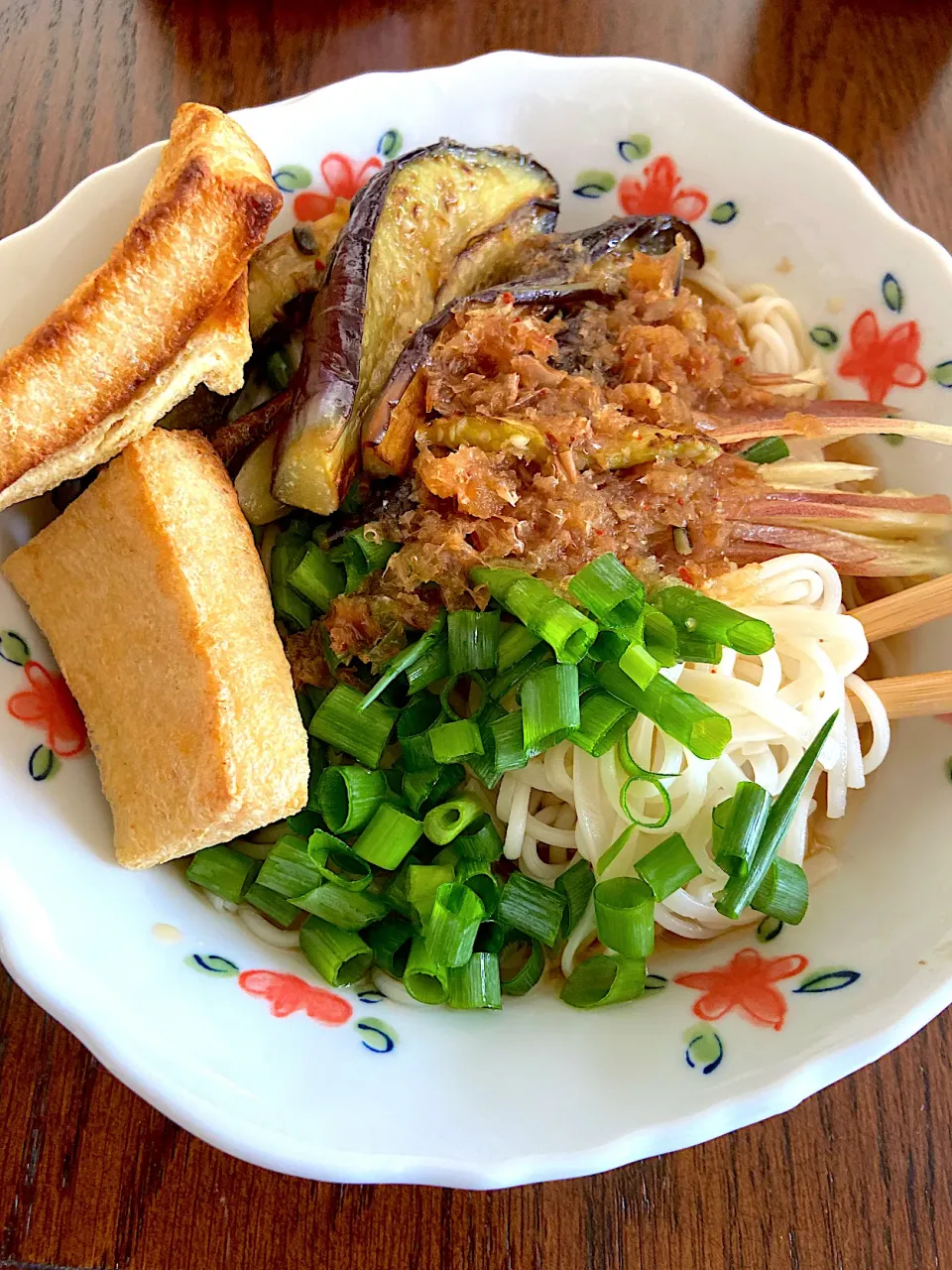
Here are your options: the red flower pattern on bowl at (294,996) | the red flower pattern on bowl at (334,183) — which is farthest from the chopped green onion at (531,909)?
the red flower pattern on bowl at (334,183)

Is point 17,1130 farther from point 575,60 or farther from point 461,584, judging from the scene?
point 575,60

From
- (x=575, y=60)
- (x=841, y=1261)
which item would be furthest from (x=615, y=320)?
(x=841, y=1261)

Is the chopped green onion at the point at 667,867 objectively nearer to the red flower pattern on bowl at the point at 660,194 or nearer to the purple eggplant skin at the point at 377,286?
the purple eggplant skin at the point at 377,286

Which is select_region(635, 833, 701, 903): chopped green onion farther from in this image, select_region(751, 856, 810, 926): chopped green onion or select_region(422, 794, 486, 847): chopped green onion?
select_region(422, 794, 486, 847): chopped green onion

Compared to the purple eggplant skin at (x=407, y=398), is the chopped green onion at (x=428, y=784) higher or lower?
lower

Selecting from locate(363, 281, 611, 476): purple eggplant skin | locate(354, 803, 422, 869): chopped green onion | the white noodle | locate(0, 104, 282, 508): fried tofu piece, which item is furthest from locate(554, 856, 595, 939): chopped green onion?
locate(0, 104, 282, 508): fried tofu piece
